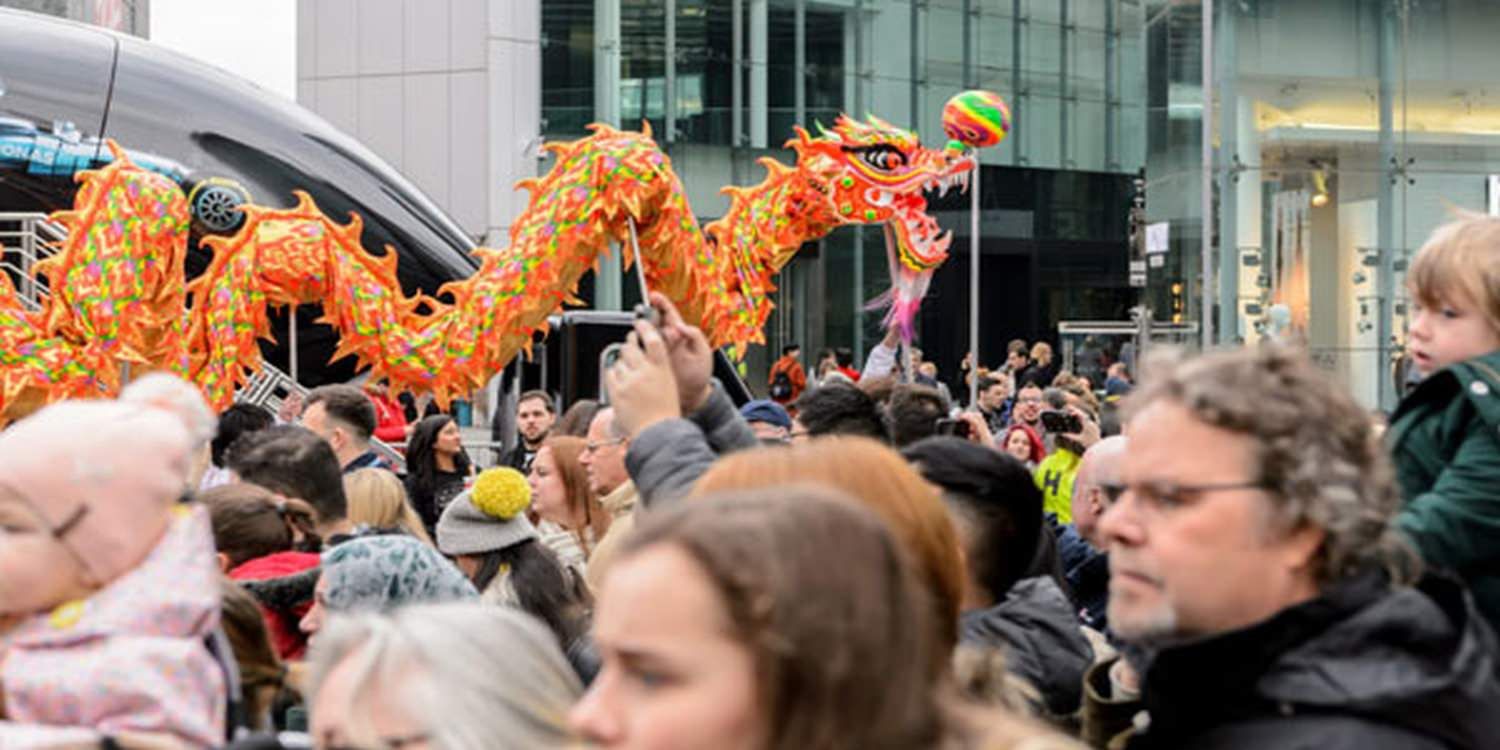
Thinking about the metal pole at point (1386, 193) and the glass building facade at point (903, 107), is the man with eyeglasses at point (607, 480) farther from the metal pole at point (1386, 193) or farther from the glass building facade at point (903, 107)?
the glass building facade at point (903, 107)

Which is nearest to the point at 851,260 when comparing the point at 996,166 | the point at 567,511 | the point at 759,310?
the point at 996,166

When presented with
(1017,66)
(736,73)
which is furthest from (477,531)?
(1017,66)

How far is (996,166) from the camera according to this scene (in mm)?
32469

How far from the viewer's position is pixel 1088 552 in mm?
5348

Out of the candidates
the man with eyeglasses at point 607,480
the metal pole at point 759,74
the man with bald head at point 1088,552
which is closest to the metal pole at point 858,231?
the metal pole at point 759,74

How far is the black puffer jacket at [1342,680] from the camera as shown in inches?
88.4

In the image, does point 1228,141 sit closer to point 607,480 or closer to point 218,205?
point 218,205

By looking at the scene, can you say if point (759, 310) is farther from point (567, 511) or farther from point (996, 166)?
point (996, 166)

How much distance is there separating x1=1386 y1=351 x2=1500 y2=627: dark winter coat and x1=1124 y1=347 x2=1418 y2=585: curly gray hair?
1.96 feet

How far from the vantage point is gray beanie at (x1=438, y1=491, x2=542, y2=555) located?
5191mm

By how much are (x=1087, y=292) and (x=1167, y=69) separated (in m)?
15.0

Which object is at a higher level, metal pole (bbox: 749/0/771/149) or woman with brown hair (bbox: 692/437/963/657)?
metal pole (bbox: 749/0/771/149)

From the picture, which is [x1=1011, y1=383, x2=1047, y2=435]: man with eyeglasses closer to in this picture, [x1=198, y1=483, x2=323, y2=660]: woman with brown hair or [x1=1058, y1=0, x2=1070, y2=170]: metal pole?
[x1=198, y1=483, x2=323, y2=660]: woman with brown hair

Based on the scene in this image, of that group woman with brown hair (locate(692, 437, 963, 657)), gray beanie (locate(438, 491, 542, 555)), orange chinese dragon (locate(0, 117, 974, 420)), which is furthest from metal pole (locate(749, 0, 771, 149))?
woman with brown hair (locate(692, 437, 963, 657))
